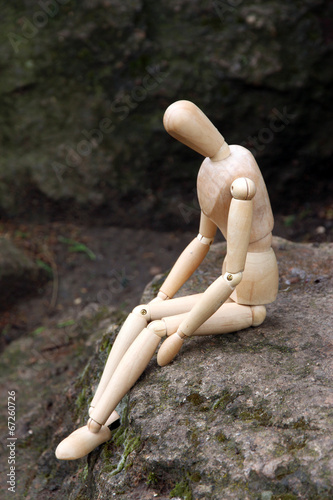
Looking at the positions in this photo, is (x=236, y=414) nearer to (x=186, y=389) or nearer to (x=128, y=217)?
(x=186, y=389)

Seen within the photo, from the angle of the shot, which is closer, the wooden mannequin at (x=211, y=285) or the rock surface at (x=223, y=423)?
the rock surface at (x=223, y=423)

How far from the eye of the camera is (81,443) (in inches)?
78.2

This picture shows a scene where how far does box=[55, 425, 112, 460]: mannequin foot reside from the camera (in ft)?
6.43

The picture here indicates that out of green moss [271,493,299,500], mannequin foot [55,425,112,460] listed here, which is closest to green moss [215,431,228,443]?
green moss [271,493,299,500]

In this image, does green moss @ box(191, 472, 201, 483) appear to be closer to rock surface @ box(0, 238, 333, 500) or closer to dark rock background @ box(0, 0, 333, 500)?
rock surface @ box(0, 238, 333, 500)

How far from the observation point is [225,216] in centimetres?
200

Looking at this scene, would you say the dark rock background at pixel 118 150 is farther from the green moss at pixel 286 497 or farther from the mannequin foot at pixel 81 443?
the green moss at pixel 286 497

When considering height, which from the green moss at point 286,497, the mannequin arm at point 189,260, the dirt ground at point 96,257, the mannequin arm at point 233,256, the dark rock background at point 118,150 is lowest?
the dirt ground at point 96,257

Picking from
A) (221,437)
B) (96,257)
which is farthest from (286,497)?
(96,257)

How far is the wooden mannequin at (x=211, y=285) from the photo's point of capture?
73.3 inches

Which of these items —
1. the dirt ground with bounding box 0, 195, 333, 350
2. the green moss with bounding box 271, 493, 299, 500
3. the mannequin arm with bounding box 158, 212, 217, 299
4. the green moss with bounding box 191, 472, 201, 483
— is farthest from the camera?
the dirt ground with bounding box 0, 195, 333, 350

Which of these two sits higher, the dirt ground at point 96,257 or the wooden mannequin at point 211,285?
the wooden mannequin at point 211,285

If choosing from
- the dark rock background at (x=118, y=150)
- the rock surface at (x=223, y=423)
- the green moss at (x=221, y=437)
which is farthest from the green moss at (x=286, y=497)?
the dark rock background at (x=118, y=150)

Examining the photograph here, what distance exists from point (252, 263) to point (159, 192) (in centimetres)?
233
